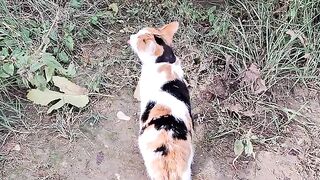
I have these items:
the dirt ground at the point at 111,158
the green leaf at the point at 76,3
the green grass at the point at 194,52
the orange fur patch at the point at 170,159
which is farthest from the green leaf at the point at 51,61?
the orange fur patch at the point at 170,159

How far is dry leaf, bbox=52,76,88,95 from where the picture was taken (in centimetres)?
316

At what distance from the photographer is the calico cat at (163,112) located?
2.46m

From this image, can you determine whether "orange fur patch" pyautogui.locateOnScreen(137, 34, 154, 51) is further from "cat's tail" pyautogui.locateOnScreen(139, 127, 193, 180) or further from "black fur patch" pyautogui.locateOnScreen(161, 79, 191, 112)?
"cat's tail" pyautogui.locateOnScreen(139, 127, 193, 180)

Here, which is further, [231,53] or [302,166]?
[231,53]

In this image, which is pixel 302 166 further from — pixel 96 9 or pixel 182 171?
pixel 96 9

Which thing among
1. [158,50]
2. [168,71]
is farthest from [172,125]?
[158,50]

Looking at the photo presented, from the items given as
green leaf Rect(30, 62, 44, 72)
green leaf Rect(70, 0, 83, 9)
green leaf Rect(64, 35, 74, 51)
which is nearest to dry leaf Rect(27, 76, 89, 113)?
green leaf Rect(30, 62, 44, 72)

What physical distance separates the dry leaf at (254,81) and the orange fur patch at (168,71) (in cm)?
64

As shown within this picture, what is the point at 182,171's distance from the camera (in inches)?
97.2

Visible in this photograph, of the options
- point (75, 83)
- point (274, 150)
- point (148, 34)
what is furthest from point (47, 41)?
point (274, 150)

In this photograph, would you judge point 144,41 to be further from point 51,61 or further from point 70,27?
point 70,27

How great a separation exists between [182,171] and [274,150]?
842 millimetres

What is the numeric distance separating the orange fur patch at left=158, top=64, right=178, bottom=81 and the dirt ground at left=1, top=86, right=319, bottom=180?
481 mm

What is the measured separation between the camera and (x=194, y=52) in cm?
344
